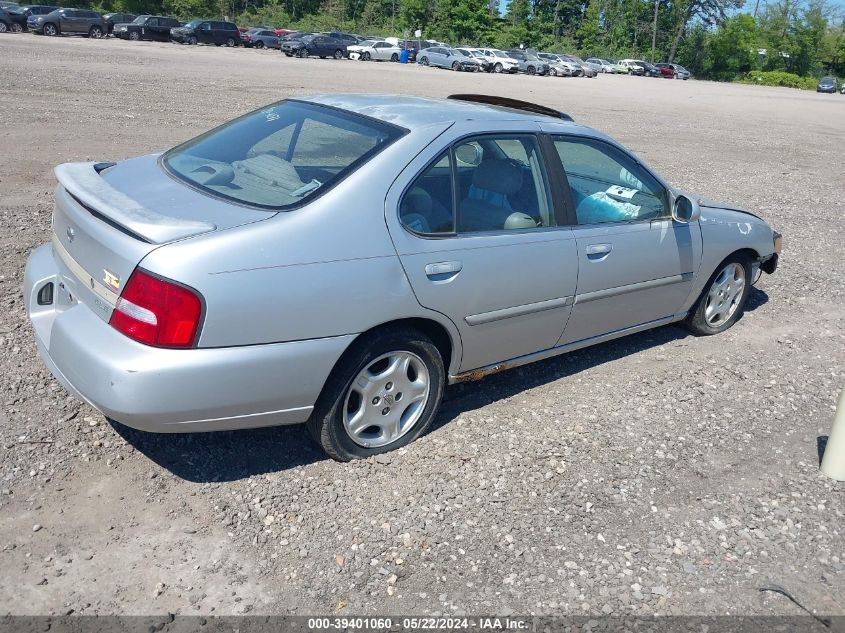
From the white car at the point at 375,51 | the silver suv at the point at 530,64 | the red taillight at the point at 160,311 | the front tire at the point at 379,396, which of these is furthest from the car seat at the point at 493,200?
the silver suv at the point at 530,64

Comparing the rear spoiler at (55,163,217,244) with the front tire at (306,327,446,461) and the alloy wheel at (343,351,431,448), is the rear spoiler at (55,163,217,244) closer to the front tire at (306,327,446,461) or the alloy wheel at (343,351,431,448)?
the front tire at (306,327,446,461)

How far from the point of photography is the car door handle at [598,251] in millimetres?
4555

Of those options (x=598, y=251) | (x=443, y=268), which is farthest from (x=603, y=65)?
(x=443, y=268)

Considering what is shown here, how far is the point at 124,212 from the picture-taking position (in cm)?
339

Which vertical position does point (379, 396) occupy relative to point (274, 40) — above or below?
below

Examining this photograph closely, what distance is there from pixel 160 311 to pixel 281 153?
140 centimetres

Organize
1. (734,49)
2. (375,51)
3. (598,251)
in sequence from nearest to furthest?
(598,251) → (375,51) → (734,49)

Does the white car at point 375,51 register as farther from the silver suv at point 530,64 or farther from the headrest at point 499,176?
the headrest at point 499,176

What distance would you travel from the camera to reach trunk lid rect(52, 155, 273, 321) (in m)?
3.24

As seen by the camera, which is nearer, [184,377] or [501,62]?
[184,377]

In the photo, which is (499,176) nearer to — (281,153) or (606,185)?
(606,185)

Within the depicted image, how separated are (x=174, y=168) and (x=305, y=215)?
1071 mm

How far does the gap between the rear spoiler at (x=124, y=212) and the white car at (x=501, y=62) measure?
1951 inches

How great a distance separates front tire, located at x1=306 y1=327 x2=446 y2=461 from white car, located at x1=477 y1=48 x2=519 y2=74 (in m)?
49.5
